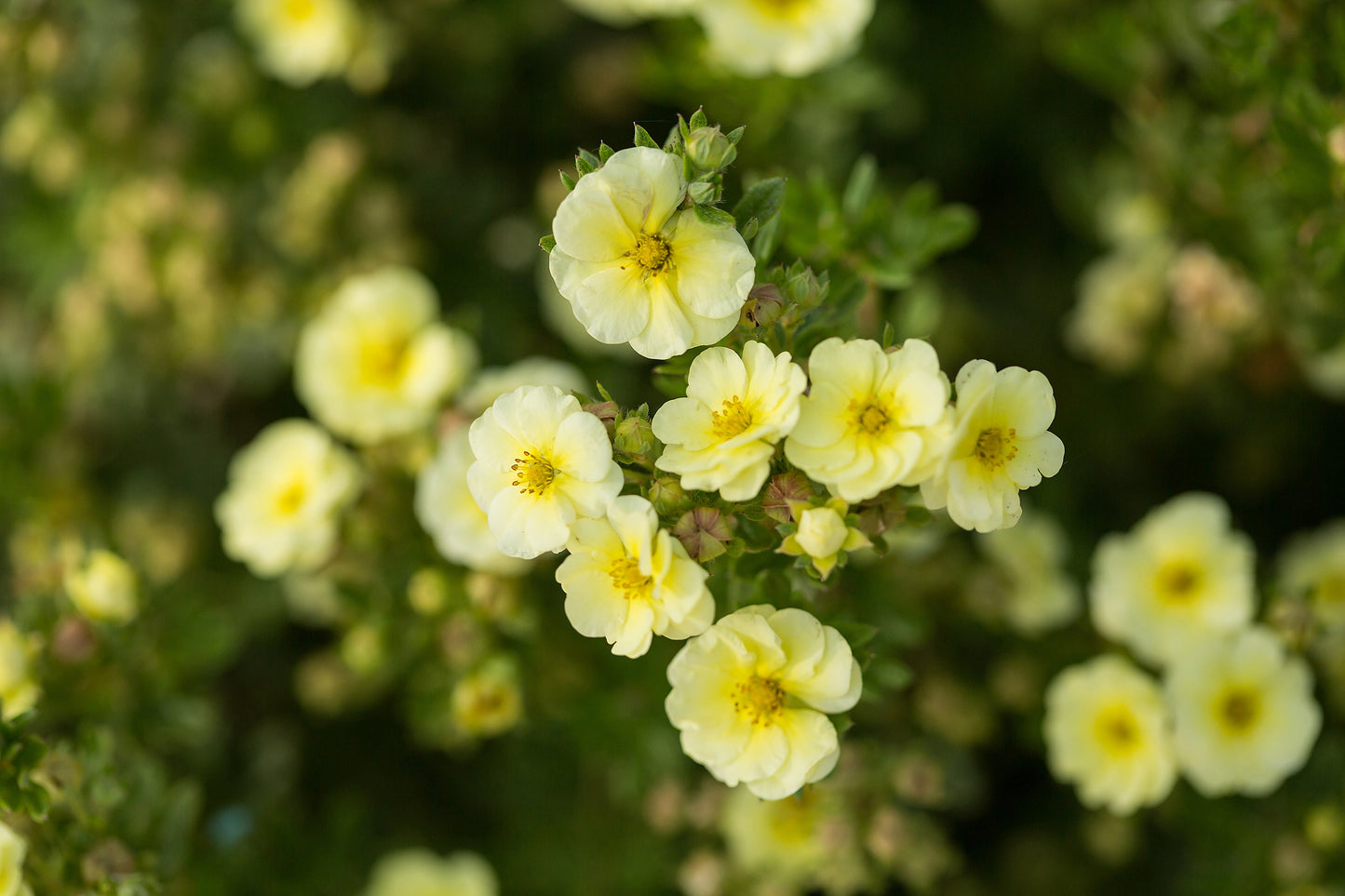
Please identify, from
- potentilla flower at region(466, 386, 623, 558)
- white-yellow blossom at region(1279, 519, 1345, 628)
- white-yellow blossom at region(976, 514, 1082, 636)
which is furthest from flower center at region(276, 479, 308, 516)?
white-yellow blossom at region(1279, 519, 1345, 628)

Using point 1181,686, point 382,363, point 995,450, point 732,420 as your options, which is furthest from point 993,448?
point 382,363

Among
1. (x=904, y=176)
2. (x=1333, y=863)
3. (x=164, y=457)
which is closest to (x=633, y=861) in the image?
(x=1333, y=863)

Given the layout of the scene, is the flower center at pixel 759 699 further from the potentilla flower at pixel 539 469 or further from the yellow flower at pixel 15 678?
the yellow flower at pixel 15 678

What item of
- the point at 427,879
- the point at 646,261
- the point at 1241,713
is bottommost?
the point at 427,879

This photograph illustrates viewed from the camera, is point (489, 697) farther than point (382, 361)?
No

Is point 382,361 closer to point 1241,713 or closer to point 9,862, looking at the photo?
point 9,862

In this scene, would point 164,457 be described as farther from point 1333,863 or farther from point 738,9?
point 1333,863

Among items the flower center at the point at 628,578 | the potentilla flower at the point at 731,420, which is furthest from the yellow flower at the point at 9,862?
the potentilla flower at the point at 731,420
